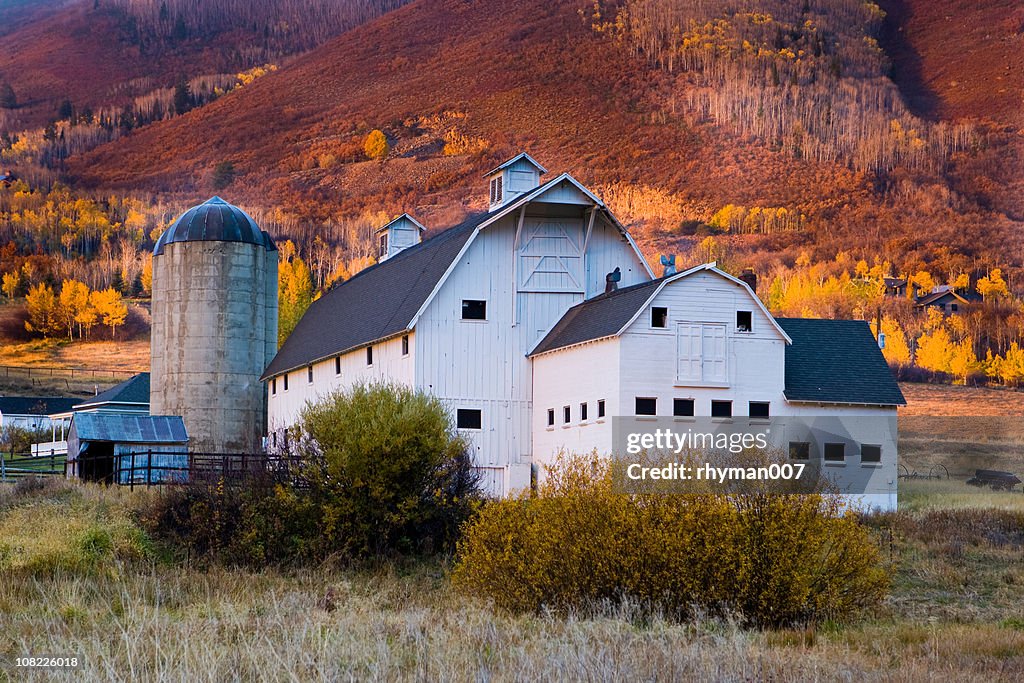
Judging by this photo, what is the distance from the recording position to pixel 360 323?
43.9 meters

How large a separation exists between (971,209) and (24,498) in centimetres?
16351

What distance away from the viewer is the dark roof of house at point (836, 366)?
37781 mm

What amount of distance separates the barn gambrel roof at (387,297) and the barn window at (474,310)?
1139 mm

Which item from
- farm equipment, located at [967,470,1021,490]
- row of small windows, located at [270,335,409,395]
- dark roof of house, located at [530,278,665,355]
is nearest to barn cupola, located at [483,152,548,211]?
dark roof of house, located at [530,278,665,355]

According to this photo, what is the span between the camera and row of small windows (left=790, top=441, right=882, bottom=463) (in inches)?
1478

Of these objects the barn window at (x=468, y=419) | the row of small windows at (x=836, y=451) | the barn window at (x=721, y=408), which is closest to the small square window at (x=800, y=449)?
the row of small windows at (x=836, y=451)

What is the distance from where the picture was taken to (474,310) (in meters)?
39.4

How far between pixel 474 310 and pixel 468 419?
3.18m

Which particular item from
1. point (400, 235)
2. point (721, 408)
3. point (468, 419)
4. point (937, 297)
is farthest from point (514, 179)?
point (937, 297)

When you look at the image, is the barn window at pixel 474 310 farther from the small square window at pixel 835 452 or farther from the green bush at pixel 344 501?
the small square window at pixel 835 452

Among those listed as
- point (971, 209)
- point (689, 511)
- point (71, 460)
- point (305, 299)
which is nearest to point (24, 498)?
point (71, 460)

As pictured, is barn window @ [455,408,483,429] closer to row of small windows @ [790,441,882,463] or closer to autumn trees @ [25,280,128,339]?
row of small windows @ [790,441,882,463]

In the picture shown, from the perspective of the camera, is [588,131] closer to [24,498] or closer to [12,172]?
[12,172]

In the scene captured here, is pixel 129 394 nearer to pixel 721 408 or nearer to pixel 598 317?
pixel 598 317
